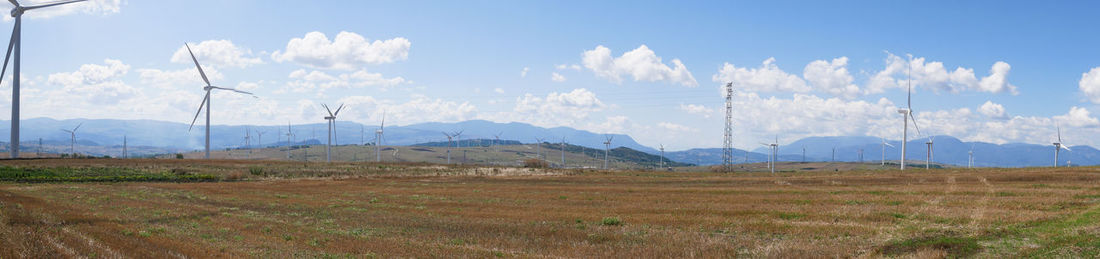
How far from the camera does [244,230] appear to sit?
A: 2584cm

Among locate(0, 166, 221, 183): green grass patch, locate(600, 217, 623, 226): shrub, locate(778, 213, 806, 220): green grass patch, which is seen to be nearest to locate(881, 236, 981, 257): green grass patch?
locate(778, 213, 806, 220): green grass patch

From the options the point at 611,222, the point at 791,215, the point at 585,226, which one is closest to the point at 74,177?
the point at 585,226

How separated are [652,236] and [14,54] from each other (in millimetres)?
120145

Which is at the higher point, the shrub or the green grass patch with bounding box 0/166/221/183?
the shrub

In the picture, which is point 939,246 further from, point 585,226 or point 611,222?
point 585,226

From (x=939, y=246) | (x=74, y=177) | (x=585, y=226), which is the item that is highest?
(x=939, y=246)

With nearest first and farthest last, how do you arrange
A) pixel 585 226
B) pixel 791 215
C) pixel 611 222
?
1. pixel 585 226
2. pixel 611 222
3. pixel 791 215

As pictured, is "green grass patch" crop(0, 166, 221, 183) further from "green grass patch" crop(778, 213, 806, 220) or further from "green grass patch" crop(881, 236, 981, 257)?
"green grass patch" crop(881, 236, 981, 257)

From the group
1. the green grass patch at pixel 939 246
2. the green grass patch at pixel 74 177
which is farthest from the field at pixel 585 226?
the green grass patch at pixel 74 177

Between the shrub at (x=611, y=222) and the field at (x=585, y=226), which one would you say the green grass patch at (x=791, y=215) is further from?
the shrub at (x=611, y=222)

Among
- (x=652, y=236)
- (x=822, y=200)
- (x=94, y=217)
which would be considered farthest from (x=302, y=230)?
(x=822, y=200)

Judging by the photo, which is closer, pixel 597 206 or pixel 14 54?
pixel 597 206

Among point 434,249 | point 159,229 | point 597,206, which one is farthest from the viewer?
point 597,206

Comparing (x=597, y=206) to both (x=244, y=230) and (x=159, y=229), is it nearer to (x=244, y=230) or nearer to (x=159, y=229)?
(x=244, y=230)
